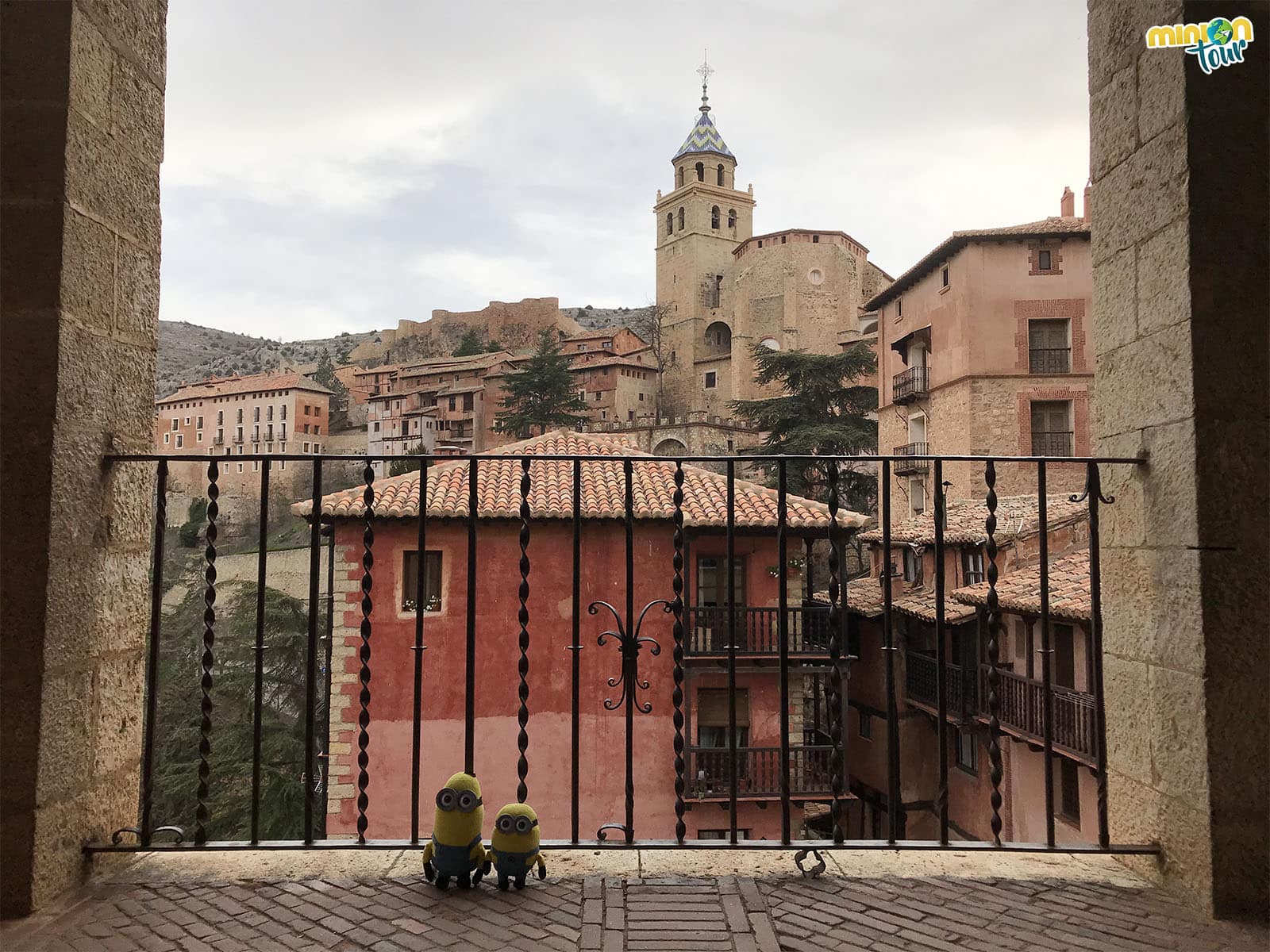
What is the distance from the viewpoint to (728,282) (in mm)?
55125

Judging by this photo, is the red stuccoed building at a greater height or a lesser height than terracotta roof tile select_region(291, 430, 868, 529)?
lesser

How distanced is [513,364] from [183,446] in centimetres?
2603

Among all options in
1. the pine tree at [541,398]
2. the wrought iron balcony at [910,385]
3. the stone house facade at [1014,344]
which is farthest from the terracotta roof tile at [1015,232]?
the pine tree at [541,398]

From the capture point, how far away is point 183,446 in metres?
56.6

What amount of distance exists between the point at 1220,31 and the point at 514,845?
281 cm

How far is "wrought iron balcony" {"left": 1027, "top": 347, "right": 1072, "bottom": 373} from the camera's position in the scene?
21.5m

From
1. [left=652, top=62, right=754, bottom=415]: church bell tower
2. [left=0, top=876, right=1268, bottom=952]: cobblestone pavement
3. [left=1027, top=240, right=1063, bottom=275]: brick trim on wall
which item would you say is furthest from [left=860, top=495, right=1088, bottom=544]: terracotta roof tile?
[left=652, top=62, right=754, bottom=415]: church bell tower

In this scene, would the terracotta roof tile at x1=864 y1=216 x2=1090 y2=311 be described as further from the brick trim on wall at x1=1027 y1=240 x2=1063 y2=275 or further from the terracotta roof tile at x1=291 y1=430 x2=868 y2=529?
the terracotta roof tile at x1=291 y1=430 x2=868 y2=529

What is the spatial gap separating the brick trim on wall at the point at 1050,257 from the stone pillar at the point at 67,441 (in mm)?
22622

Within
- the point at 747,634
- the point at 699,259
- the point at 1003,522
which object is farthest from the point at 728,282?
the point at 747,634

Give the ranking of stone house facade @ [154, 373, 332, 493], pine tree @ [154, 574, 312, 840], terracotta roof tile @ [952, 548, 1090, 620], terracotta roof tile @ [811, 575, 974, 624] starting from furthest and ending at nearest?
1. stone house facade @ [154, 373, 332, 493]
2. pine tree @ [154, 574, 312, 840]
3. terracotta roof tile @ [811, 575, 974, 624]
4. terracotta roof tile @ [952, 548, 1090, 620]

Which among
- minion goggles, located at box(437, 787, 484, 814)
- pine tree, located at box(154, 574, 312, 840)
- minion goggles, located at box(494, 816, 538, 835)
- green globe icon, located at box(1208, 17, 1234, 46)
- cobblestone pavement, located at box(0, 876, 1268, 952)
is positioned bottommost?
pine tree, located at box(154, 574, 312, 840)

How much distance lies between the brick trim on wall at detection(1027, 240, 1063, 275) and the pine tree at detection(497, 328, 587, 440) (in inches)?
991

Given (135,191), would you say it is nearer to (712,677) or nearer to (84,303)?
(84,303)
